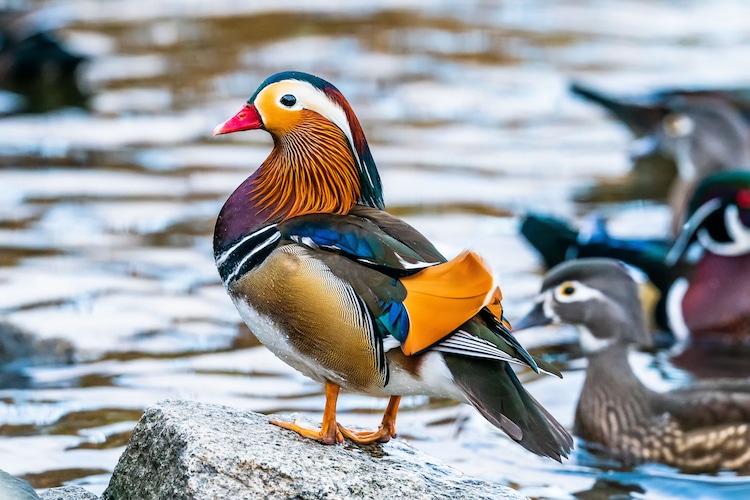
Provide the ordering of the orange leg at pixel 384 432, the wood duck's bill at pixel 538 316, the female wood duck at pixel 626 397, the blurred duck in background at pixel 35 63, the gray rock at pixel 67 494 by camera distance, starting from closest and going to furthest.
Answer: the orange leg at pixel 384 432, the gray rock at pixel 67 494, the female wood duck at pixel 626 397, the wood duck's bill at pixel 538 316, the blurred duck in background at pixel 35 63

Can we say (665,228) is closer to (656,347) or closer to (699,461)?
(656,347)

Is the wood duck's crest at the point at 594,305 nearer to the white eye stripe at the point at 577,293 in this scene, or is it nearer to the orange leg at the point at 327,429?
the white eye stripe at the point at 577,293

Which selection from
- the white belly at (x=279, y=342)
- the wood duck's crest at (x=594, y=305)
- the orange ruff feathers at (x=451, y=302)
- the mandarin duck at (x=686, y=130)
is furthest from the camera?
the mandarin duck at (x=686, y=130)

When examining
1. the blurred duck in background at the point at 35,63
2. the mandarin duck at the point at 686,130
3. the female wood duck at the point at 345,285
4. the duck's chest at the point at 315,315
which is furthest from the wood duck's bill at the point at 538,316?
the blurred duck in background at the point at 35,63

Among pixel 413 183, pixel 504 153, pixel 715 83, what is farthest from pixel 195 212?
pixel 715 83

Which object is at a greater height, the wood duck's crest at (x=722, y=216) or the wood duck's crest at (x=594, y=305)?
the wood duck's crest at (x=722, y=216)

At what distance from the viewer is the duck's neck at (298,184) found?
163 inches

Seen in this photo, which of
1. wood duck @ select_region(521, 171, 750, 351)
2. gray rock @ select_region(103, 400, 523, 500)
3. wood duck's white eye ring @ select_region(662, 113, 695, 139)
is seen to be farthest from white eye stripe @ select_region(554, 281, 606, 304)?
wood duck's white eye ring @ select_region(662, 113, 695, 139)

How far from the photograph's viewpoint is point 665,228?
9805 mm

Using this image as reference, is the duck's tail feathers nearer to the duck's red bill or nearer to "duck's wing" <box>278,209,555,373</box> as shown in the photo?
"duck's wing" <box>278,209,555,373</box>

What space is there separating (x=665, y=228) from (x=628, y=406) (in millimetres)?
3846

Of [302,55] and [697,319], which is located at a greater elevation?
[302,55]

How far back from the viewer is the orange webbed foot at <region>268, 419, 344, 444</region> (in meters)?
4.18

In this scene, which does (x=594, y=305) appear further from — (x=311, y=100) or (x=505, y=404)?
(x=311, y=100)
